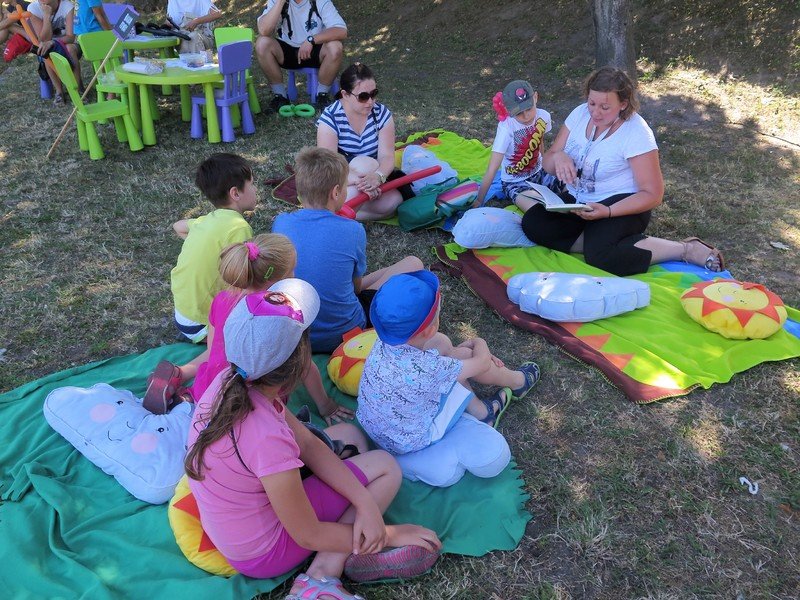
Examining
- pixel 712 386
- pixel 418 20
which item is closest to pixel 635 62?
pixel 418 20

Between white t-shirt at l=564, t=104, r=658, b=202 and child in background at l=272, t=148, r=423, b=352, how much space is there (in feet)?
5.90

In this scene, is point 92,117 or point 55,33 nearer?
point 92,117

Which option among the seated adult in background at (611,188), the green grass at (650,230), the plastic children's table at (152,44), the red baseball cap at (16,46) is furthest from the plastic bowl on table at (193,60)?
the seated adult in background at (611,188)

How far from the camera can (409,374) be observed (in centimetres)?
246

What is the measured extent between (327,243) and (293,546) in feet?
5.02

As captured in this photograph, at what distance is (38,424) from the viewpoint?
2945mm

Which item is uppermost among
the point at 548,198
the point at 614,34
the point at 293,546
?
the point at 614,34

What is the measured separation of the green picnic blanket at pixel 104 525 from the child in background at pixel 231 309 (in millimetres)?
472

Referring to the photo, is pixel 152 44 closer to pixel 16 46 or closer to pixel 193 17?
pixel 193 17

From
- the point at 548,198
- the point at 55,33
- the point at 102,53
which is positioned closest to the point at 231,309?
the point at 548,198

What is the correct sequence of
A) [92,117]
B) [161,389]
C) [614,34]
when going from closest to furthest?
[161,389], [92,117], [614,34]

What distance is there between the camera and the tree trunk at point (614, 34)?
22.8ft

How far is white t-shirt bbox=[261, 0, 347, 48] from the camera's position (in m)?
7.27

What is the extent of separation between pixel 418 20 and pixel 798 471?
30.6 feet
